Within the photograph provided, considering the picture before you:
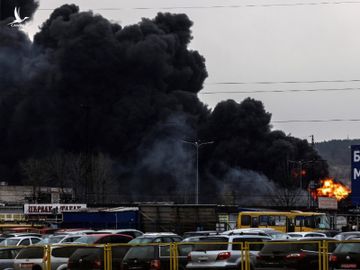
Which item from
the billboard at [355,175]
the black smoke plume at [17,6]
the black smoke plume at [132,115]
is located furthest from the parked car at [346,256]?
the black smoke plume at [17,6]

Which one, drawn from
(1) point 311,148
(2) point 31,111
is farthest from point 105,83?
(1) point 311,148

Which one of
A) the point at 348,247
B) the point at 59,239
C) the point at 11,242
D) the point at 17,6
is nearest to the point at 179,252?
the point at 348,247

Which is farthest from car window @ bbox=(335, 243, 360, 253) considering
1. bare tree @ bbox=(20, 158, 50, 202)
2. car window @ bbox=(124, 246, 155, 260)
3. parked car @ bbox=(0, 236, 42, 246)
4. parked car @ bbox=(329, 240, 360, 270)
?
bare tree @ bbox=(20, 158, 50, 202)

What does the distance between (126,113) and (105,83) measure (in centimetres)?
718

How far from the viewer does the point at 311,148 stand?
108 metres

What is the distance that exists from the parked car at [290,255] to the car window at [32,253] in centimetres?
789

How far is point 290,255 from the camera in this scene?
2261 centimetres

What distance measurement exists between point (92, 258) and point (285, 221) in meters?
27.4

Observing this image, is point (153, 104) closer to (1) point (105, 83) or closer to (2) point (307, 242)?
(1) point (105, 83)

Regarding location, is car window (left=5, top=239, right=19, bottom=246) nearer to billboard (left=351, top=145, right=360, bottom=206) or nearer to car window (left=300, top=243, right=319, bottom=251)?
billboard (left=351, top=145, right=360, bottom=206)

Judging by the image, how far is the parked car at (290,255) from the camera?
22.5m

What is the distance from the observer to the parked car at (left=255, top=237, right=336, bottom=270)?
73.9 ft

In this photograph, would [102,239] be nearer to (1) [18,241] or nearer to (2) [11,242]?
(1) [18,241]

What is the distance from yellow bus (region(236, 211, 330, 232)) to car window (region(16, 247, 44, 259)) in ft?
80.5
